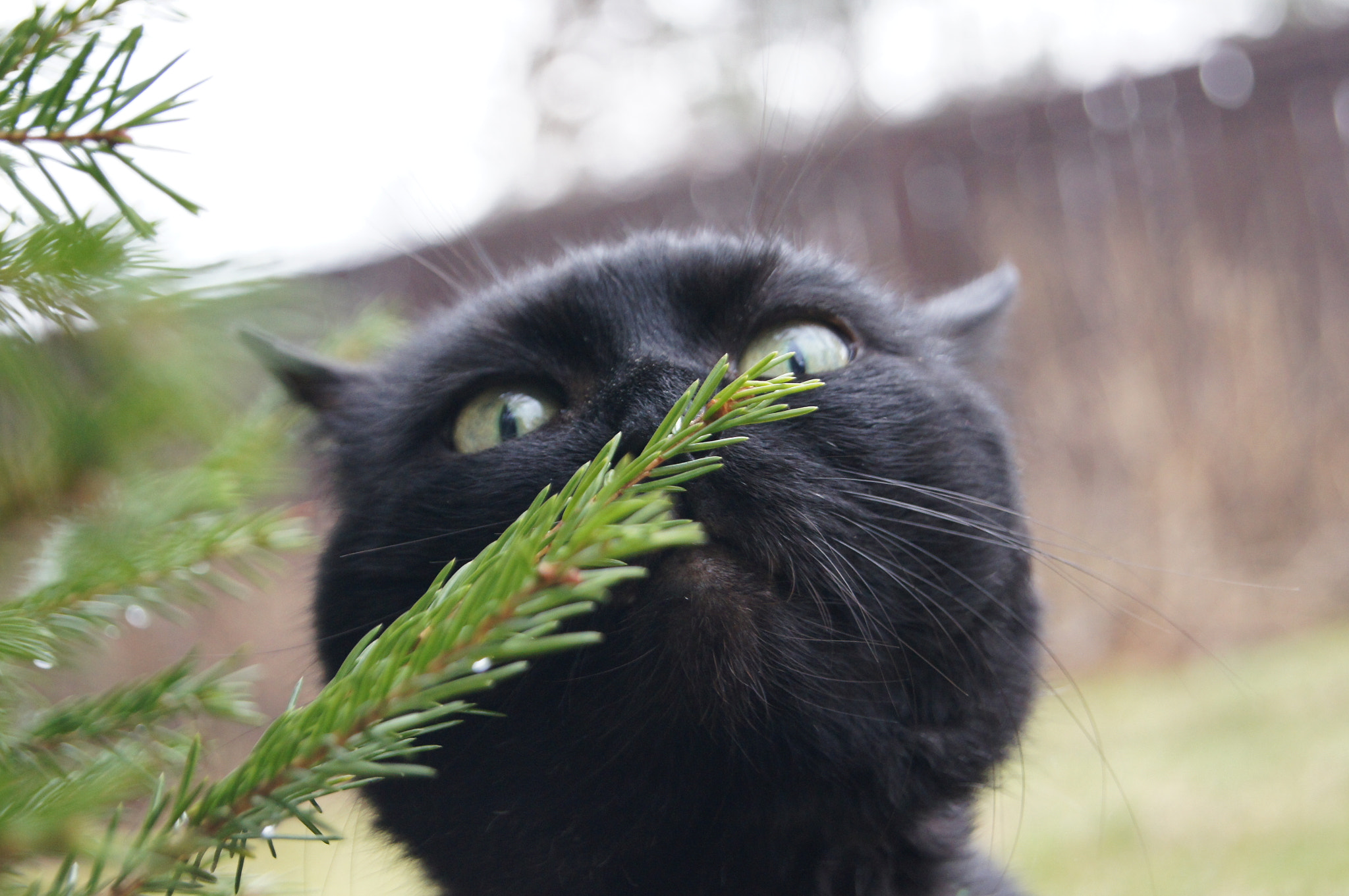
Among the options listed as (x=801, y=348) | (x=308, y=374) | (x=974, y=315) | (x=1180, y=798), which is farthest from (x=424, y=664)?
(x=1180, y=798)

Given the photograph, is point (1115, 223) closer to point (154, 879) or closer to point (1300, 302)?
point (1300, 302)

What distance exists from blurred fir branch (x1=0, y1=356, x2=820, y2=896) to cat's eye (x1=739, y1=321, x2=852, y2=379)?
502mm

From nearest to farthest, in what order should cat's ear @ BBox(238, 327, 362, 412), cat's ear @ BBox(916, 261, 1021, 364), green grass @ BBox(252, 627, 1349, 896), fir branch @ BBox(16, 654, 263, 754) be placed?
fir branch @ BBox(16, 654, 263, 754) → cat's ear @ BBox(238, 327, 362, 412) → cat's ear @ BBox(916, 261, 1021, 364) → green grass @ BBox(252, 627, 1349, 896)

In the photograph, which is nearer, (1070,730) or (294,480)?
(294,480)

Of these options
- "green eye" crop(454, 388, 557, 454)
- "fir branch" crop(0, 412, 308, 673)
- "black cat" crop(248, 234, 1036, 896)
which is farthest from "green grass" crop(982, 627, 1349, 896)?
"fir branch" crop(0, 412, 308, 673)

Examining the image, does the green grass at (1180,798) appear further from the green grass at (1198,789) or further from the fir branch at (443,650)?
the fir branch at (443,650)

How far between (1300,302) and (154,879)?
491 cm

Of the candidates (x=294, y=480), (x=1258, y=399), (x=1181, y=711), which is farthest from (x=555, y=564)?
(x=1258, y=399)

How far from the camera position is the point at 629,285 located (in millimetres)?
1080

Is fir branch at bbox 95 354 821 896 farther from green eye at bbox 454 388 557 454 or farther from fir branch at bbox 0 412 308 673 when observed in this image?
green eye at bbox 454 388 557 454

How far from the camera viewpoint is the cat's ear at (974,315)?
1.44m

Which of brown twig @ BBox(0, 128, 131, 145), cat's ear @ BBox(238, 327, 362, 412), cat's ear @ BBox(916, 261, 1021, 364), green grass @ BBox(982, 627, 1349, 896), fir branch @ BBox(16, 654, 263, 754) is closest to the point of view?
brown twig @ BBox(0, 128, 131, 145)

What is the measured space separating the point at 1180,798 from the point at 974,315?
5.25 feet

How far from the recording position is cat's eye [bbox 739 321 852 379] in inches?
42.2
